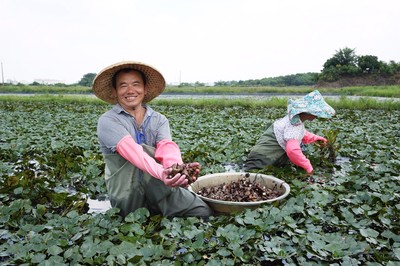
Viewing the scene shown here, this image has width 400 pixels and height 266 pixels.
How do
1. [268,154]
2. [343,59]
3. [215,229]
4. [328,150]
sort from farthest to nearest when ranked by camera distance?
[343,59]
[328,150]
[268,154]
[215,229]

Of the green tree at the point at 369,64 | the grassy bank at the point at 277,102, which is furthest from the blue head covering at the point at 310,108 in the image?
the green tree at the point at 369,64

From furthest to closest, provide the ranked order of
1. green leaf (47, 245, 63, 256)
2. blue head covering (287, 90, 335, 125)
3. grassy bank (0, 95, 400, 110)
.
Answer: grassy bank (0, 95, 400, 110)
blue head covering (287, 90, 335, 125)
green leaf (47, 245, 63, 256)

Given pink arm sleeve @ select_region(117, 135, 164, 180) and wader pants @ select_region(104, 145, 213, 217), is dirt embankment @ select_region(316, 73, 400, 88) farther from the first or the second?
pink arm sleeve @ select_region(117, 135, 164, 180)

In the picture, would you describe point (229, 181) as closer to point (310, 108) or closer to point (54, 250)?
point (310, 108)

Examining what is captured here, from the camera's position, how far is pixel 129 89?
2266mm

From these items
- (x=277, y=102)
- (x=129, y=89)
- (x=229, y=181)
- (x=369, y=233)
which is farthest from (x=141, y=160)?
(x=277, y=102)

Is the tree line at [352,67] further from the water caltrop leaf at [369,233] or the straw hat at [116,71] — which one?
the water caltrop leaf at [369,233]

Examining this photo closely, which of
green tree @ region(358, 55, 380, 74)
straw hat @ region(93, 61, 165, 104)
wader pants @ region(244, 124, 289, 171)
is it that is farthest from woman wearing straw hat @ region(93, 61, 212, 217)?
green tree @ region(358, 55, 380, 74)

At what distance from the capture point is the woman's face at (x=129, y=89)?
7.44 ft

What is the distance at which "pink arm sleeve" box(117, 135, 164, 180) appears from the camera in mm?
2006

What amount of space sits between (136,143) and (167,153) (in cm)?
23

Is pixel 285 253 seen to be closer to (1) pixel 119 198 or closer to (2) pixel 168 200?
(2) pixel 168 200

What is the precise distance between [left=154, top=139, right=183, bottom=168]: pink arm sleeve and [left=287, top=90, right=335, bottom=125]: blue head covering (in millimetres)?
1377

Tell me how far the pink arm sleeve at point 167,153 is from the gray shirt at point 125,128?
2.6 inches
